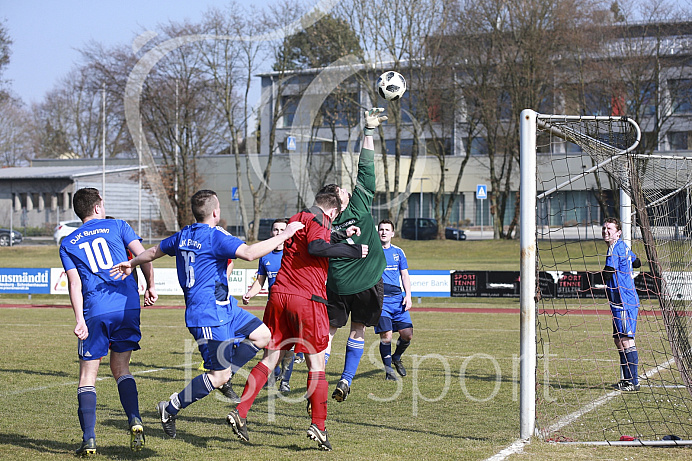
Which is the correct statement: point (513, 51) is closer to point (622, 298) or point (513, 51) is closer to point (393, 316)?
point (622, 298)

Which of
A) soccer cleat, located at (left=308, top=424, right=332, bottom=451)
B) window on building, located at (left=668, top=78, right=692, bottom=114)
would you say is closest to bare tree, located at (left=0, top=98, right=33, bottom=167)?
window on building, located at (left=668, top=78, right=692, bottom=114)

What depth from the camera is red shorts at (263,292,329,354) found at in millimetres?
5449

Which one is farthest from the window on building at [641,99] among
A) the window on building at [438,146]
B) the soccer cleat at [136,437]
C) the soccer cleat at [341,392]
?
the soccer cleat at [136,437]

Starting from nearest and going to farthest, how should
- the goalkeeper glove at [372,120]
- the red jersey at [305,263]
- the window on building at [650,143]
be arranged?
1. the red jersey at [305,263]
2. the goalkeeper glove at [372,120]
3. the window on building at [650,143]

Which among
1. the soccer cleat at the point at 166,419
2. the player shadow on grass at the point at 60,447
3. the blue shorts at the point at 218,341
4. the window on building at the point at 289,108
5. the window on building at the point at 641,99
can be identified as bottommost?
the player shadow on grass at the point at 60,447

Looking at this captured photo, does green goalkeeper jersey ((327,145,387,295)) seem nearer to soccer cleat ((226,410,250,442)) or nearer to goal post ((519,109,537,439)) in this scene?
goal post ((519,109,537,439))

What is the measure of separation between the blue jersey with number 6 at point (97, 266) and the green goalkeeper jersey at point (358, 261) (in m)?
1.77

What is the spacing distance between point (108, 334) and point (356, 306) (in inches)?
88.9

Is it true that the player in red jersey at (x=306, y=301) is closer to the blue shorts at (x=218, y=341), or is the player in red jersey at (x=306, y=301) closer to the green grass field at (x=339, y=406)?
the blue shorts at (x=218, y=341)

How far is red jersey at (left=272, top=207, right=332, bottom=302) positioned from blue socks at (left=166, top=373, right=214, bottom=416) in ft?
2.83

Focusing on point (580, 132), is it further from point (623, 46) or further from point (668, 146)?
point (668, 146)

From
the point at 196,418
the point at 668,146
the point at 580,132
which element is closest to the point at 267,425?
the point at 196,418

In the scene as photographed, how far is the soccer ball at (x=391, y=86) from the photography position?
6.89 metres

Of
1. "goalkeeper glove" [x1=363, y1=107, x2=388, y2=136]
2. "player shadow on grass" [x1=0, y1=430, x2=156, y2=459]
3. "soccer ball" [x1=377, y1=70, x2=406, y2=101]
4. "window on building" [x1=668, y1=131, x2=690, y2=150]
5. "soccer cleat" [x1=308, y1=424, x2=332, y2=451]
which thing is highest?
"window on building" [x1=668, y1=131, x2=690, y2=150]
